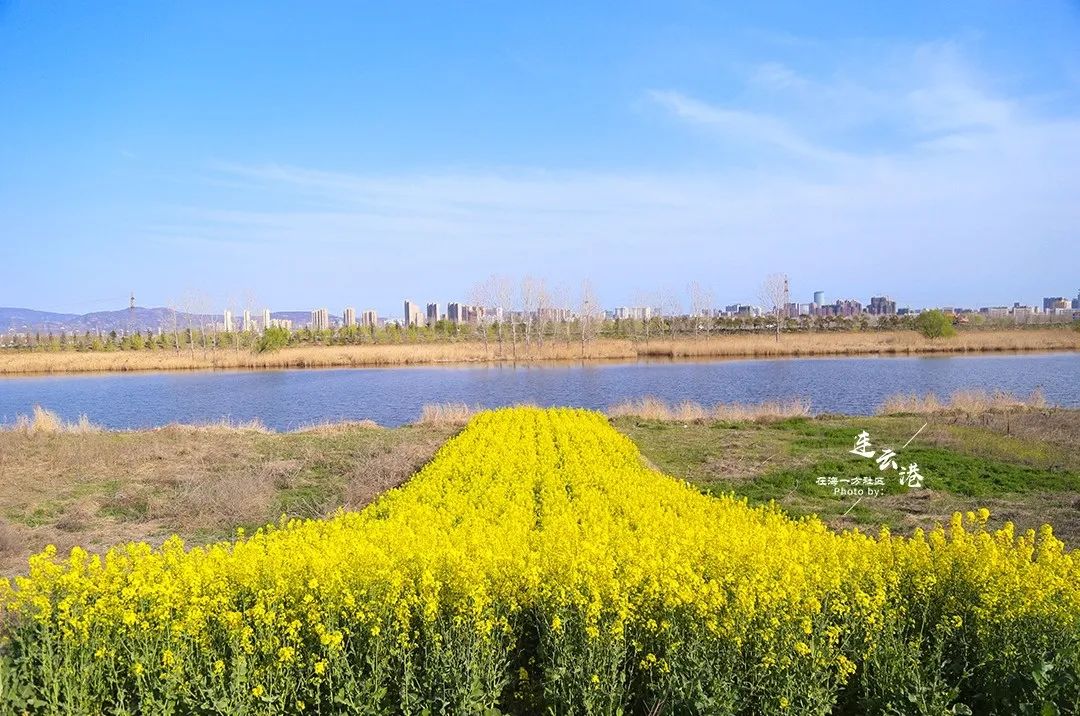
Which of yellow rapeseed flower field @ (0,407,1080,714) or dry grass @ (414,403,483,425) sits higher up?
yellow rapeseed flower field @ (0,407,1080,714)

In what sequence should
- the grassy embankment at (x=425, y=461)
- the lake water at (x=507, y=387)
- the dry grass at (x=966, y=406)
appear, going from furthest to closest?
the lake water at (x=507, y=387)
the dry grass at (x=966, y=406)
the grassy embankment at (x=425, y=461)

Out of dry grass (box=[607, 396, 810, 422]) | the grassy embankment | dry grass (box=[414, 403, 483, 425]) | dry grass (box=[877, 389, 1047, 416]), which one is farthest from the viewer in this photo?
dry grass (box=[607, 396, 810, 422])

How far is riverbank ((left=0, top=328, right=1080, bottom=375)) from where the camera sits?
58.3 meters

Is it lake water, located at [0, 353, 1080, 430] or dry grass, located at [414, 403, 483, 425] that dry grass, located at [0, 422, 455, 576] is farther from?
lake water, located at [0, 353, 1080, 430]

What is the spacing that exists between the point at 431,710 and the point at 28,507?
1292 cm

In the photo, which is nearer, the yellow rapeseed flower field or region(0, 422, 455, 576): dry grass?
the yellow rapeseed flower field

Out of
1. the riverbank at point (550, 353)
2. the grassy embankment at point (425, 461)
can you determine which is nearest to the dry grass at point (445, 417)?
the grassy embankment at point (425, 461)

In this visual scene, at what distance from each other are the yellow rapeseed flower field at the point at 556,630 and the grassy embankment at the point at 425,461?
6142mm

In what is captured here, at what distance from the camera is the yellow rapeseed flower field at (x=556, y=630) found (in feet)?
15.0

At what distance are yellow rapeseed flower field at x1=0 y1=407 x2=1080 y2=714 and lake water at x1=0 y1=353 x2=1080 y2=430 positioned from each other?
23914mm

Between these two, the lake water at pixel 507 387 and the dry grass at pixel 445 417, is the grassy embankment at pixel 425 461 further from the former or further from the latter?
the lake water at pixel 507 387

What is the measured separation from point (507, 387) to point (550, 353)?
2511cm

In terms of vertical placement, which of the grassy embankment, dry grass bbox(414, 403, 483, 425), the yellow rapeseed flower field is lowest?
the grassy embankment

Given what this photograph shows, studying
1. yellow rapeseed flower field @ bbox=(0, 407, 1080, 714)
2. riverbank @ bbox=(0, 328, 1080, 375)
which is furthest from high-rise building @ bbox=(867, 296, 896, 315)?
yellow rapeseed flower field @ bbox=(0, 407, 1080, 714)
